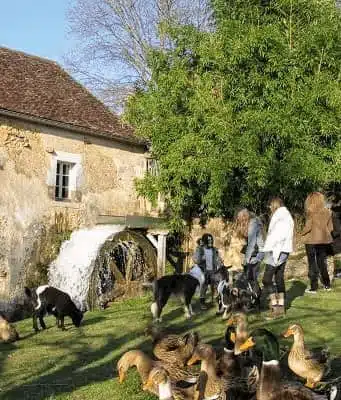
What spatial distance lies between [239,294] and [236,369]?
12.3 ft

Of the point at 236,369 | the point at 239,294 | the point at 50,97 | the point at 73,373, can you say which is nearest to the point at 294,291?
the point at 239,294

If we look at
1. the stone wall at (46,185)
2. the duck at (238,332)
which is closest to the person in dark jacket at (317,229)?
the duck at (238,332)

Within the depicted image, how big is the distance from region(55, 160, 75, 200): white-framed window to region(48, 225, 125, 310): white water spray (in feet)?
3.69

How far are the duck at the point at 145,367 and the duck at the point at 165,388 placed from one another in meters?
0.39

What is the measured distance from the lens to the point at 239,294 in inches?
373

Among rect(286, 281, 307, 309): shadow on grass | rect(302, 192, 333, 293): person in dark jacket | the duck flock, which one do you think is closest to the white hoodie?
rect(286, 281, 307, 309): shadow on grass

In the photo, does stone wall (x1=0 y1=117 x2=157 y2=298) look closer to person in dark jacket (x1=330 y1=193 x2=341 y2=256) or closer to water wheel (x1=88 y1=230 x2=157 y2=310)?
water wheel (x1=88 y1=230 x2=157 y2=310)

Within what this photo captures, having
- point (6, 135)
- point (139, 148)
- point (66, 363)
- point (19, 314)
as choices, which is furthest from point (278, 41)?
point (66, 363)

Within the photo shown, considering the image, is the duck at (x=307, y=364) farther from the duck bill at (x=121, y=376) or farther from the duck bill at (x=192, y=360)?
the duck bill at (x=121, y=376)

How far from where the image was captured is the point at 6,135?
16.2 meters

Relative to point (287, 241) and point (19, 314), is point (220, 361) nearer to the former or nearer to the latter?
point (287, 241)

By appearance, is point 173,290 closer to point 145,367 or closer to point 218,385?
point 145,367

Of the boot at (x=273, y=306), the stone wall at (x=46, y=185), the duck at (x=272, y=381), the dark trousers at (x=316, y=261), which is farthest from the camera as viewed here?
the stone wall at (x=46, y=185)

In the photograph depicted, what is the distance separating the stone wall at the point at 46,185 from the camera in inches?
638
